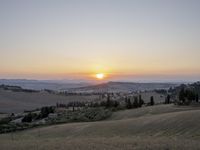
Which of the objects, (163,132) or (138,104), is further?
(138,104)

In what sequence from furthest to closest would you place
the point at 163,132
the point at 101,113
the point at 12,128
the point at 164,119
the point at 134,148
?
1. the point at 101,113
2. the point at 12,128
3. the point at 164,119
4. the point at 163,132
5. the point at 134,148

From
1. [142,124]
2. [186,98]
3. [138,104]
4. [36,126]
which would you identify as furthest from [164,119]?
[138,104]

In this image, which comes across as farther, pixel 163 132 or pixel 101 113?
pixel 101 113

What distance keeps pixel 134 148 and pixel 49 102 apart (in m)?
165

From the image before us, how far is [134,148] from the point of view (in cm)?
2366

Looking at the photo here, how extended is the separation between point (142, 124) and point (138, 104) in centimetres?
3967

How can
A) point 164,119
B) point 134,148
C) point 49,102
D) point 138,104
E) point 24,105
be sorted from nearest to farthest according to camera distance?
1. point 134,148
2. point 164,119
3. point 138,104
4. point 24,105
5. point 49,102

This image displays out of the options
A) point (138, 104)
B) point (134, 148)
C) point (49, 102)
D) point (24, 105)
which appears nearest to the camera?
point (134, 148)

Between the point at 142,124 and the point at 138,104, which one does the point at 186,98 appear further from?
the point at 142,124

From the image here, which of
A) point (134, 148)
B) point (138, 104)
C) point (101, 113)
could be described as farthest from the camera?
point (138, 104)

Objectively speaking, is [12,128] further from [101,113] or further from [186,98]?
[186,98]

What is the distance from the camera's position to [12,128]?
193 ft

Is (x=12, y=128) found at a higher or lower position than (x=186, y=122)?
lower

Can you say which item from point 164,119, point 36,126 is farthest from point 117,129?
point 36,126
